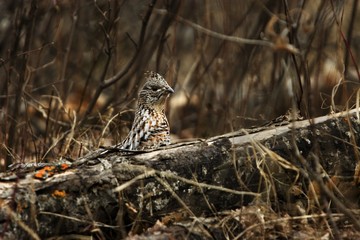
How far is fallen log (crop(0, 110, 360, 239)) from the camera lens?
3518mm

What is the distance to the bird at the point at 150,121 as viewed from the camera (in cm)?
493

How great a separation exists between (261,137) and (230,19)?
3848 millimetres

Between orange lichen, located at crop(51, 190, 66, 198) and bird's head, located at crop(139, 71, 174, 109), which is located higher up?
bird's head, located at crop(139, 71, 174, 109)

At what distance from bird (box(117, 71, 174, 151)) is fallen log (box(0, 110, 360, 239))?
35.4 inches

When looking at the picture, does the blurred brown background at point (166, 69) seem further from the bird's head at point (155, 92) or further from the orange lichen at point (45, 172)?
the orange lichen at point (45, 172)

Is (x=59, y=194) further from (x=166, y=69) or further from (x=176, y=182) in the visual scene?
(x=166, y=69)

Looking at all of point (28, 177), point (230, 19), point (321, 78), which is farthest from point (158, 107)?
point (321, 78)

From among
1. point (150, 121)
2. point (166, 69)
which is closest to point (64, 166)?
point (150, 121)

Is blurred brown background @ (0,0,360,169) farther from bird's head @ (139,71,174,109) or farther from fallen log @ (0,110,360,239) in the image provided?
fallen log @ (0,110,360,239)

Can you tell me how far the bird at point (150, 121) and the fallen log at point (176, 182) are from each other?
90cm

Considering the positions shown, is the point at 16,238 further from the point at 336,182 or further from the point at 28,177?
the point at 336,182

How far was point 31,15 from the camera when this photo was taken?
591 cm

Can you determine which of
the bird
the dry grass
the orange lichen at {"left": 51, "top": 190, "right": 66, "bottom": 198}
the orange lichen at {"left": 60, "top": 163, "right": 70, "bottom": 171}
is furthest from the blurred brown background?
the orange lichen at {"left": 51, "top": 190, "right": 66, "bottom": 198}

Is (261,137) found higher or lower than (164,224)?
higher
